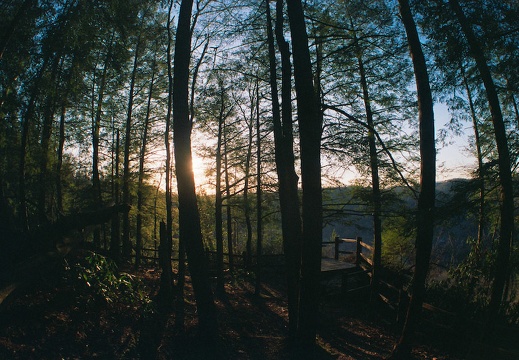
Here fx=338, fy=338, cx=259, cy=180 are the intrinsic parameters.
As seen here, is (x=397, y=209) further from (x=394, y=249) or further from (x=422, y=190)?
(x=394, y=249)

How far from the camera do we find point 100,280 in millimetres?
6801

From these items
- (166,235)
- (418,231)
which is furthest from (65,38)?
(418,231)

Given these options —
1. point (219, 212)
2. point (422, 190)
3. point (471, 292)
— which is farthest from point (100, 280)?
point (471, 292)

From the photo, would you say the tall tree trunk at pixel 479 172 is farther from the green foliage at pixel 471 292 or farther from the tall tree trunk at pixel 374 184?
the tall tree trunk at pixel 374 184

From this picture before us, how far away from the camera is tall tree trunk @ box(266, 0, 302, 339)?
8.24 metres

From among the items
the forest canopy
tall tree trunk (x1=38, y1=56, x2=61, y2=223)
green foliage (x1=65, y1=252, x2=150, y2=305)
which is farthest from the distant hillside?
tall tree trunk (x1=38, y1=56, x2=61, y2=223)

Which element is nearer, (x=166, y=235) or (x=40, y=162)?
(x=166, y=235)

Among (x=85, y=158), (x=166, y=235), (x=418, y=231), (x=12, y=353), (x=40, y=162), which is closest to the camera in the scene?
(x=12, y=353)

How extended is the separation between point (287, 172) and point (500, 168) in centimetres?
469

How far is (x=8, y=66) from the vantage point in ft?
28.4

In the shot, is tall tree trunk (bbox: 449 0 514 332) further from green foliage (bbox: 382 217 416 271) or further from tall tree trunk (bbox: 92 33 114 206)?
tall tree trunk (bbox: 92 33 114 206)

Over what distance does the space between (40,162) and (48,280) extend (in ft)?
23.8

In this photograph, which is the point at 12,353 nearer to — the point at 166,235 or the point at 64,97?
the point at 166,235

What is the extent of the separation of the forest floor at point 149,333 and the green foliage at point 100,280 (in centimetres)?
7
